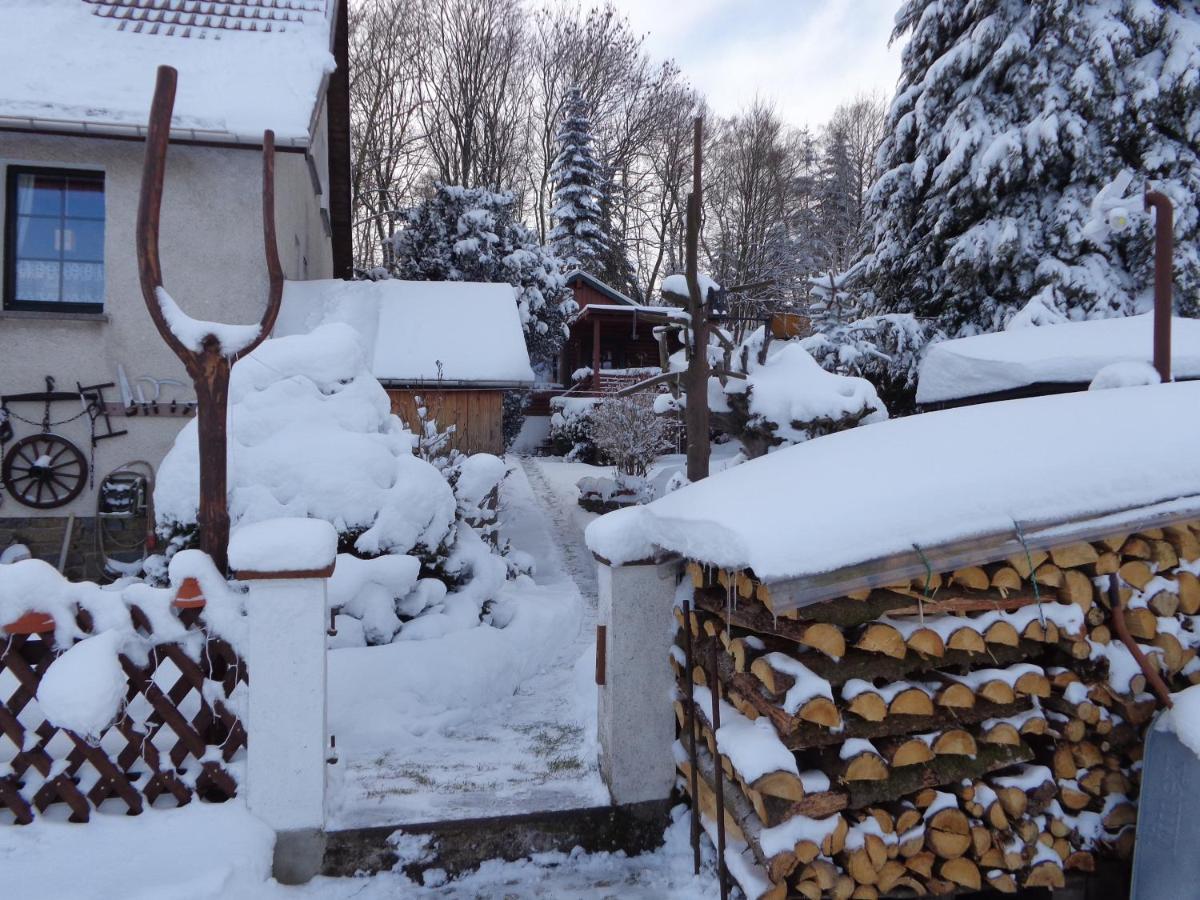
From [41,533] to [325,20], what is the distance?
5947 millimetres

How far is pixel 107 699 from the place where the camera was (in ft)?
9.10

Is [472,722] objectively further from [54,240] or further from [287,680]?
[54,240]

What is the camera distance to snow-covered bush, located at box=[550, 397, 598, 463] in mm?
17500

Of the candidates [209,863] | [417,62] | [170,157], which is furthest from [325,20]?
[417,62]

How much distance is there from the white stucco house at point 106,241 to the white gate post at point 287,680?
528 centimetres

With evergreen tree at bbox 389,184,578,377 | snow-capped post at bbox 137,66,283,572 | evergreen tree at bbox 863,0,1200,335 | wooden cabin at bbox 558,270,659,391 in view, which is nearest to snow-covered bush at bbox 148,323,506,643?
snow-capped post at bbox 137,66,283,572

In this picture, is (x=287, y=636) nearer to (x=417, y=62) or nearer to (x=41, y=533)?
(x=41, y=533)

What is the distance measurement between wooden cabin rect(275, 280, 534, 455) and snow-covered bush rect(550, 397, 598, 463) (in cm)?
812

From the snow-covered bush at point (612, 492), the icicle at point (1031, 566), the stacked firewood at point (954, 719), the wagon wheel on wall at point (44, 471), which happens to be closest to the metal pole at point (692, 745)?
the stacked firewood at point (954, 719)

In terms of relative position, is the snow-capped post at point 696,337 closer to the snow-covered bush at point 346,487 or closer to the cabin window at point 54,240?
the snow-covered bush at point 346,487

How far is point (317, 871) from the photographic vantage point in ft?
9.95

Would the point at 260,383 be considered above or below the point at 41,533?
above

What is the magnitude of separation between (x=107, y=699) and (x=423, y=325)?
6.41 m

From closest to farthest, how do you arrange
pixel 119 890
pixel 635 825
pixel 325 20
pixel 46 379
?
pixel 119 890
pixel 635 825
pixel 46 379
pixel 325 20
